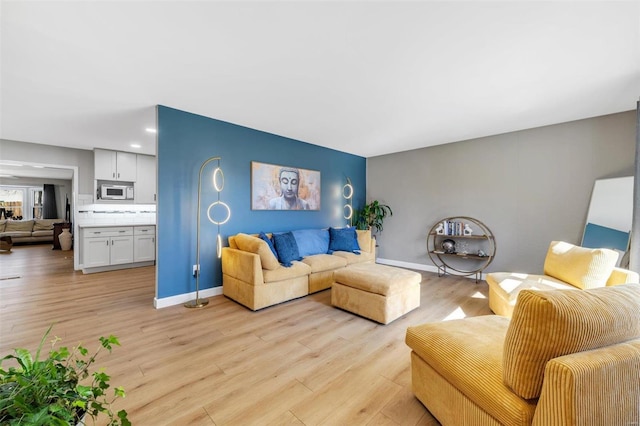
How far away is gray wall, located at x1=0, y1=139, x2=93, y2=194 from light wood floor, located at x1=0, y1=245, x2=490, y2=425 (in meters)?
2.28

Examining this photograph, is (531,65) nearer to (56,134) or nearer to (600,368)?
(600,368)

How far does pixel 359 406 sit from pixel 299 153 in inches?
157

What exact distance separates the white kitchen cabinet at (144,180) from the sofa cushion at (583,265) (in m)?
7.18

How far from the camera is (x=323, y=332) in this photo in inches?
103

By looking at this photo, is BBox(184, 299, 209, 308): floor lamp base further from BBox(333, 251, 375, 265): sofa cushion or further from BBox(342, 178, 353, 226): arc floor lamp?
BBox(342, 178, 353, 226): arc floor lamp

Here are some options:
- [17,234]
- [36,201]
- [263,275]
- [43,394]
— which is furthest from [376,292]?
[36,201]

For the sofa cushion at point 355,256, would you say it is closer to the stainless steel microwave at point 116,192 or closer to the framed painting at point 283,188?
the framed painting at point 283,188

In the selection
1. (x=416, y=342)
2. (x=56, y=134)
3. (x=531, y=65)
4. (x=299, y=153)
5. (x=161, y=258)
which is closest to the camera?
(x=416, y=342)

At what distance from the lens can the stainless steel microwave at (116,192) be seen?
5453 mm

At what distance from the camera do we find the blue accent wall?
3.25m

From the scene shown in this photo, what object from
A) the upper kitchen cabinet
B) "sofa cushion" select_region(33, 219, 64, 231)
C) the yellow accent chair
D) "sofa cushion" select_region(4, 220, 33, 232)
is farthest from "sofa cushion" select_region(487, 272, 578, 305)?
"sofa cushion" select_region(4, 220, 33, 232)

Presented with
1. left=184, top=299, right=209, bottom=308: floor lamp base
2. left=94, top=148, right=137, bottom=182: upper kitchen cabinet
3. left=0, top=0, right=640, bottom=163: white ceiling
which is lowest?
left=184, top=299, right=209, bottom=308: floor lamp base

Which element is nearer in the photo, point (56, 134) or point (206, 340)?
point (206, 340)

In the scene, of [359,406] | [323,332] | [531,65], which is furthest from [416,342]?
[531,65]
